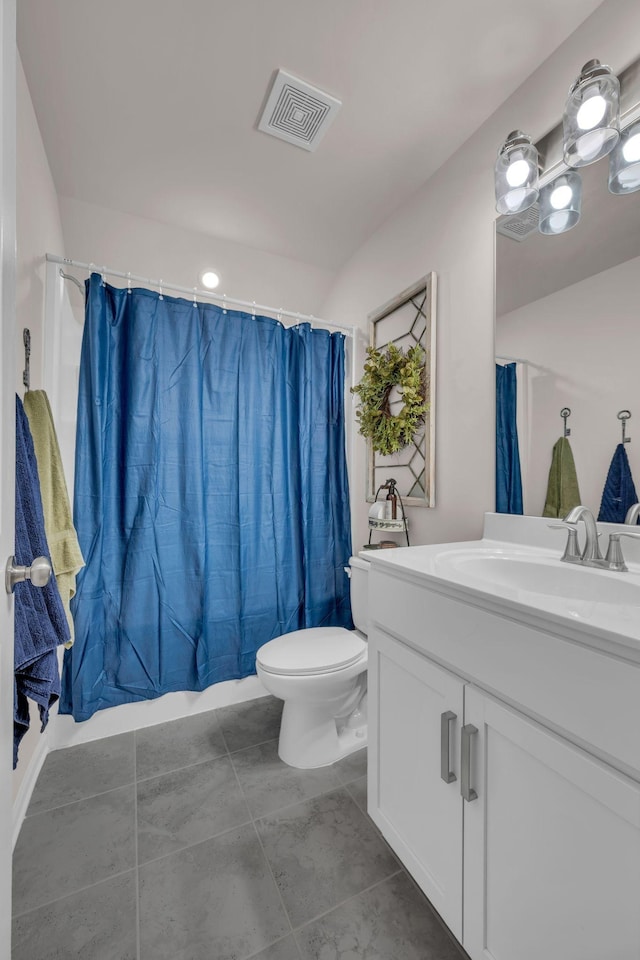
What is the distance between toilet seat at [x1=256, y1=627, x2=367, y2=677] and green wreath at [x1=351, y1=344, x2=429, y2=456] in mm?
839

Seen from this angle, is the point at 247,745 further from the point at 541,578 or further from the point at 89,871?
the point at 541,578

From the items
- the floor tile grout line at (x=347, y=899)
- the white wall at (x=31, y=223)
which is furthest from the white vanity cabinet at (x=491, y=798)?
the white wall at (x=31, y=223)

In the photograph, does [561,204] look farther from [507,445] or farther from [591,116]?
[507,445]

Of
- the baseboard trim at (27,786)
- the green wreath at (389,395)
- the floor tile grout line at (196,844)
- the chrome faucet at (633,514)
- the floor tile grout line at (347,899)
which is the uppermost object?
the green wreath at (389,395)

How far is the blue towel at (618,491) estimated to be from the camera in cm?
106

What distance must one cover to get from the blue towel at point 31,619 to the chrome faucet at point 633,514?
4.86 feet

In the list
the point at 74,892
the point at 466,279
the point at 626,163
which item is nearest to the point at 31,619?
the point at 74,892

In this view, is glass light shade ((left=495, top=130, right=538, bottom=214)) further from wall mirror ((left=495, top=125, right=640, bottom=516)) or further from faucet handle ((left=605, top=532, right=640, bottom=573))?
faucet handle ((left=605, top=532, right=640, bottom=573))

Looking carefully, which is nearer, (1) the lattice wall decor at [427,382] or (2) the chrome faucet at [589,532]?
(2) the chrome faucet at [589,532]

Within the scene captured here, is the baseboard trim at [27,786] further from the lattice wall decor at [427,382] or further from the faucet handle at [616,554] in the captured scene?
the faucet handle at [616,554]

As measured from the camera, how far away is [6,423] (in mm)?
672

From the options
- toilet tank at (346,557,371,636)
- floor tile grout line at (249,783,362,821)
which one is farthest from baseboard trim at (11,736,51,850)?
toilet tank at (346,557,371,636)

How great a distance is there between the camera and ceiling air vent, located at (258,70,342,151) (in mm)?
1340

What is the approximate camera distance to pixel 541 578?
106 cm
